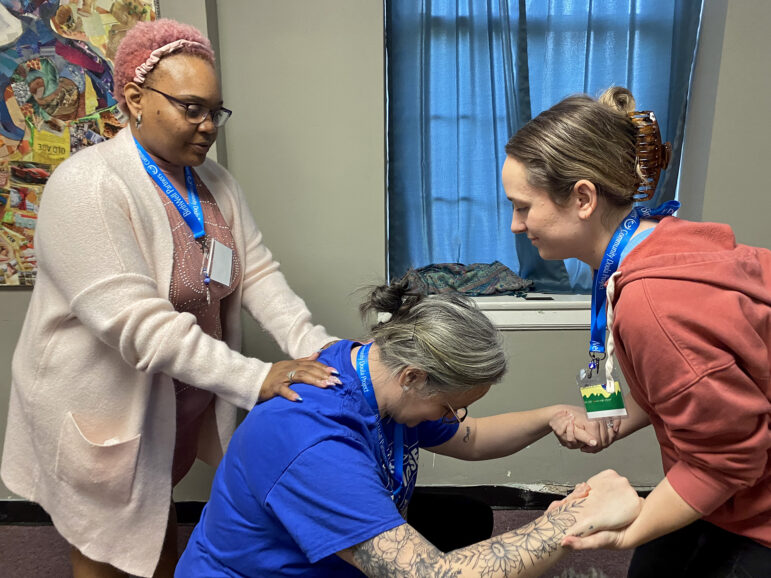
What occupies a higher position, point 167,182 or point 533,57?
point 533,57

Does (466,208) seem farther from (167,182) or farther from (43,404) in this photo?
(43,404)

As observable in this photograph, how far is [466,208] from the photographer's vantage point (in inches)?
101

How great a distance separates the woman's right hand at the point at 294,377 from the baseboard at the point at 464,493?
133cm

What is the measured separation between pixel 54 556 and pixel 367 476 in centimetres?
188

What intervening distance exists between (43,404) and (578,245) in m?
1.27

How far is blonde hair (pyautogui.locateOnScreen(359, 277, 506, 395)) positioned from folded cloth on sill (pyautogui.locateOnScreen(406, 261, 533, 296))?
1268 mm

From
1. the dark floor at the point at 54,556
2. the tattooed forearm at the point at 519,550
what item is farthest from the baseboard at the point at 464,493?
the tattooed forearm at the point at 519,550

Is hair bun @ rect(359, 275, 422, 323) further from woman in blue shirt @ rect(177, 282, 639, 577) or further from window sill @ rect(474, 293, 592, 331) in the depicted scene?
window sill @ rect(474, 293, 592, 331)

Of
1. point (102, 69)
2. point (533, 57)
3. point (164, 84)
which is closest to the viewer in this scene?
point (164, 84)

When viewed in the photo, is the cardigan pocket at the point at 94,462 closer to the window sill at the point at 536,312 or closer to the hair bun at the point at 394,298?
the hair bun at the point at 394,298

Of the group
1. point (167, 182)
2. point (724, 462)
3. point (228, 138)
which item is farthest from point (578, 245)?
point (228, 138)

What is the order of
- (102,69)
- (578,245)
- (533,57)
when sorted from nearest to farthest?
1. (578,245)
2. (102,69)
3. (533,57)

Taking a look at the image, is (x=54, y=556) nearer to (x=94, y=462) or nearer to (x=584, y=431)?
(x=94, y=462)

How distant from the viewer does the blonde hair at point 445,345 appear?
110 cm
